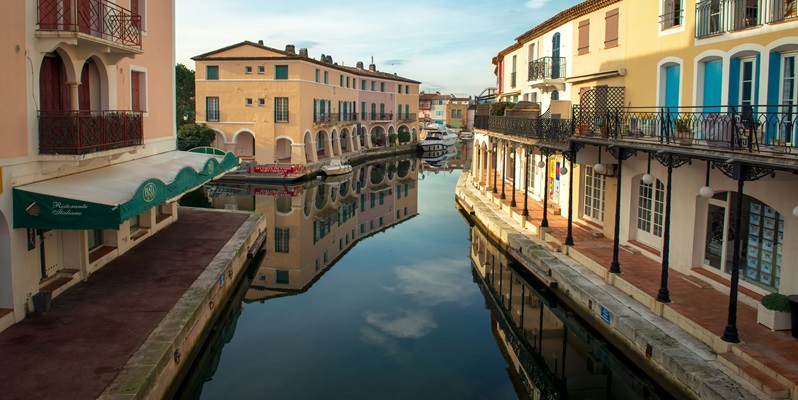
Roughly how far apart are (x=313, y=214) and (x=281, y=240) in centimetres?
650

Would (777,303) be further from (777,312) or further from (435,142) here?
(435,142)

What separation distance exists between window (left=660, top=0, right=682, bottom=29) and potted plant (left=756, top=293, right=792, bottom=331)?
766 centimetres

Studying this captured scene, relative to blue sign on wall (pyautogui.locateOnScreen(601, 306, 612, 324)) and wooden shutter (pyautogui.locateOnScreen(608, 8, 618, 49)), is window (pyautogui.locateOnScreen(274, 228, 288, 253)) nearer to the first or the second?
wooden shutter (pyautogui.locateOnScreen(608, 8, 618, 49))

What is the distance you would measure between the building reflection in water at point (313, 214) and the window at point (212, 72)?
9.12 metres

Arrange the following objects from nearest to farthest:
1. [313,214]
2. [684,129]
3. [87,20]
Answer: [87,20] < [684,129] < [313,214]

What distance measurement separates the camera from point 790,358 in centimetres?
964

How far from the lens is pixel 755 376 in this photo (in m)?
9.24

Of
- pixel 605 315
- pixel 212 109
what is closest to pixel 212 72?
pixel 212 109

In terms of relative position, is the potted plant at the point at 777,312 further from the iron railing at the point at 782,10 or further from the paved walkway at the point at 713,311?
the iron railing at the point at 782,10

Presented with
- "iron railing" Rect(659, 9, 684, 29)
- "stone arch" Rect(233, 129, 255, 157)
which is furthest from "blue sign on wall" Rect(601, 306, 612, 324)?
"stone arch" Rect(233, 129, 255, 157)

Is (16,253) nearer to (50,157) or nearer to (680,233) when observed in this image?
(50,157)

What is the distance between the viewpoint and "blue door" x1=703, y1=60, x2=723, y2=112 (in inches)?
557

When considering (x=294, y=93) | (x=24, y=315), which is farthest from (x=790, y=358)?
(x=294, y=93)

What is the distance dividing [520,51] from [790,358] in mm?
24632
